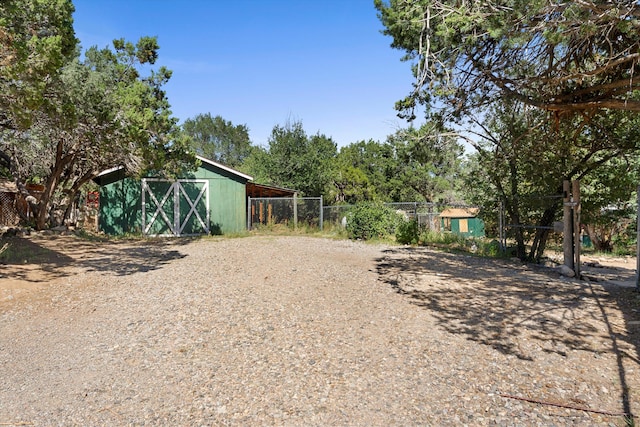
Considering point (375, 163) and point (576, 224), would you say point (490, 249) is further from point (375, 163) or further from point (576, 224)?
point (375, 163)

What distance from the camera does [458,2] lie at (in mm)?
5777

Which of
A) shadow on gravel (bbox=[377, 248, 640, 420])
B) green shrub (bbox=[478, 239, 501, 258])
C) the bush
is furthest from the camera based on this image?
the bush

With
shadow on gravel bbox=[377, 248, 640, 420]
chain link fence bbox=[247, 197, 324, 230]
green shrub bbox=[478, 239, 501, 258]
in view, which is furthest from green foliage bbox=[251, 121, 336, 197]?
shadow on gravel bbox=[377, 248, 640, 420]

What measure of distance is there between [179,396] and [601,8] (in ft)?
Result: 19.2

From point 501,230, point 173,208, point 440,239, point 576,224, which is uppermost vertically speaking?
point 173,208

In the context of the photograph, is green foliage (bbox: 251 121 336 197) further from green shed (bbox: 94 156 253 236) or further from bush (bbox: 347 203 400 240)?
bush (bbox: 347 203 400 240)

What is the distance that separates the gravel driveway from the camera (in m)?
2.80

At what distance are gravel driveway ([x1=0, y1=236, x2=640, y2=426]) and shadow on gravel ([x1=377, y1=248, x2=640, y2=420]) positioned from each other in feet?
0.09

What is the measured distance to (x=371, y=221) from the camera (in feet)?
47.0

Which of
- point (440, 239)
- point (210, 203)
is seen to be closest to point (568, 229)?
point (440, 239)

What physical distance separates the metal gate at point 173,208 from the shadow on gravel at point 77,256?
3905 mm

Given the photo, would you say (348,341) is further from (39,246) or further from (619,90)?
(39,246)

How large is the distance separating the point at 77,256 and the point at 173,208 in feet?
23.4

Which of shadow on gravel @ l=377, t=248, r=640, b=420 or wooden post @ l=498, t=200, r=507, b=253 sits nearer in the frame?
shadow on gravel @ l=377, t=248, r=640, b=420
